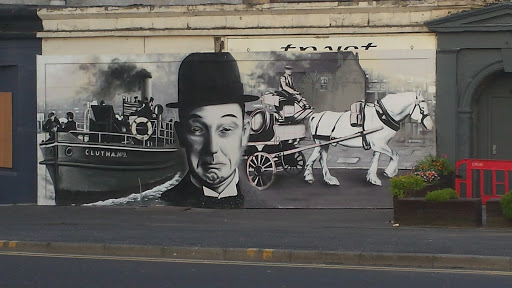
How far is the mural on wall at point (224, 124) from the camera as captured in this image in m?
17.5

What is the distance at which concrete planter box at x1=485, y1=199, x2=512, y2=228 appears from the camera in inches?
548

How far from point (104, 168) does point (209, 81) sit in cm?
319

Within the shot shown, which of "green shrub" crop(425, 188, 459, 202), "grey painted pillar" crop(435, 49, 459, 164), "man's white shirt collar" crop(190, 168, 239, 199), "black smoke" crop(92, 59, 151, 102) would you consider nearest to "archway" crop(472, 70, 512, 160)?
"grey painted pillar" crop(435, 49, 459, 164)

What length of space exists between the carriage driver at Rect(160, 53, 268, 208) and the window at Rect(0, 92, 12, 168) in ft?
13.2

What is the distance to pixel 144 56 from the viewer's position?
18.5 m

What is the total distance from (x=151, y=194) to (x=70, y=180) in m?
1.97

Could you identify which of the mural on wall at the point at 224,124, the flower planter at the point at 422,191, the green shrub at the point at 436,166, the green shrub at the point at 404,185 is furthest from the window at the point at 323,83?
the green shrub at the point at 404,185

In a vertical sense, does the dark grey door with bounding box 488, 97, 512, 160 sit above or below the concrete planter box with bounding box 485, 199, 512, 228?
above

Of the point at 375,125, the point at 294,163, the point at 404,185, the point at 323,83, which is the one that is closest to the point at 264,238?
the point at 404,185

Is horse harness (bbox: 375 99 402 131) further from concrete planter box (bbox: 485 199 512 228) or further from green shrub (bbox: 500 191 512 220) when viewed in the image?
green shrub (bbox: 500 191 512 220)

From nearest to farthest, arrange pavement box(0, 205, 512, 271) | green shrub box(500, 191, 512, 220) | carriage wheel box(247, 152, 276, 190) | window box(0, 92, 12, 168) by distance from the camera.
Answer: pavement box(0, 205, 512, 271) < green shrub box(500, 191, 512, 220) < carriage wheel box(247, 152, 276, 190) < window box(0, 92, 12, 168)

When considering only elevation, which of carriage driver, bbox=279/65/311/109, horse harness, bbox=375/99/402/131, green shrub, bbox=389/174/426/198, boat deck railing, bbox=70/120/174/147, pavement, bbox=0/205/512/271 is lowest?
pavement, bbox=0/205/512/271

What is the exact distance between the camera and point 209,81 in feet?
59.8

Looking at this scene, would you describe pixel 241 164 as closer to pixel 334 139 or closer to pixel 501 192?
pixel 334 139
